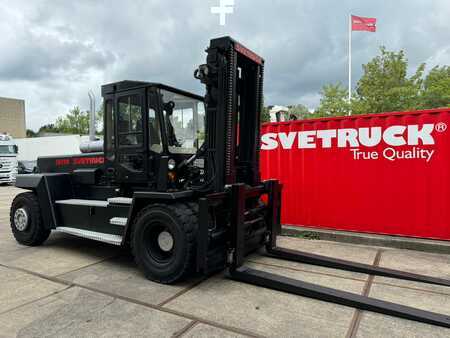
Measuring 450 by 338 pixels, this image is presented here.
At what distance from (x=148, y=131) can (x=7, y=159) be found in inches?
876

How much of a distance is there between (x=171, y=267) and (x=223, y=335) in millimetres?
1418

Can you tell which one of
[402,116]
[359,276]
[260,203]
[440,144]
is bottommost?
[359,276]

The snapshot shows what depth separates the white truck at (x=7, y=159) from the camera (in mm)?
22938

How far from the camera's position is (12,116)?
188 feet

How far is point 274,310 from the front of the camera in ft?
12.7

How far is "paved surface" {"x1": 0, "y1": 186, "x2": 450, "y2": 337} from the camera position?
11.3 ft

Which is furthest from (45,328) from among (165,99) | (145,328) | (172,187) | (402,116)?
(402,116)

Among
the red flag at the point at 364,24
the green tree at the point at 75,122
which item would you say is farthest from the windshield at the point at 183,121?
the green tree at the point at 75,122

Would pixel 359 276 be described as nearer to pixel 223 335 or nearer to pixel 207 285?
pixel 207 285

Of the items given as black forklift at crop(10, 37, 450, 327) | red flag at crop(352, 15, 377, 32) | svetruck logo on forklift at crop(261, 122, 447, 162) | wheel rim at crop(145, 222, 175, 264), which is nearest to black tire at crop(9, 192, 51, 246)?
black forklift at crop(10, 37, 450, 327)

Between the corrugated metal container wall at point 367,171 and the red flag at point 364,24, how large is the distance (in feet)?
76.3

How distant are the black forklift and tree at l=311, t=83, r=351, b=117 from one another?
2119 centimetres

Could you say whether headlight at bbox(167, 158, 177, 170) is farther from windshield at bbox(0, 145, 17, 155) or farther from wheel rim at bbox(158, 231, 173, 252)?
windshield at bbox(0, 145, 17, 155)

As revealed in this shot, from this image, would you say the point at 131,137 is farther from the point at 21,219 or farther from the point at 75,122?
the point at 75,122
